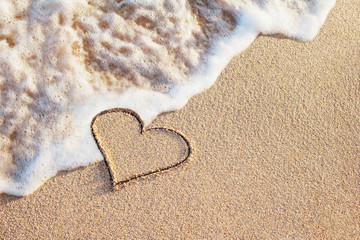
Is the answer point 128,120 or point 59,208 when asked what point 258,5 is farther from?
point 59,208

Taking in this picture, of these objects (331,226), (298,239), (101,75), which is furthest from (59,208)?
(331,226)

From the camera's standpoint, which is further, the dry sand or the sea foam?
the sea foam

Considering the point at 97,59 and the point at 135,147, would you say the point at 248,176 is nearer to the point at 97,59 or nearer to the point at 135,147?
the point at 135,147

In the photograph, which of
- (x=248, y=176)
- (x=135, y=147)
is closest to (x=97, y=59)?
(x=135, y=147)

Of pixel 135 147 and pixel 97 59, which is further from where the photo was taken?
pixel 97 59

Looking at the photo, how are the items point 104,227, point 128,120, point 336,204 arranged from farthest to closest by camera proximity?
1. point 128,120
2. point 336,204
3. point 104,227
